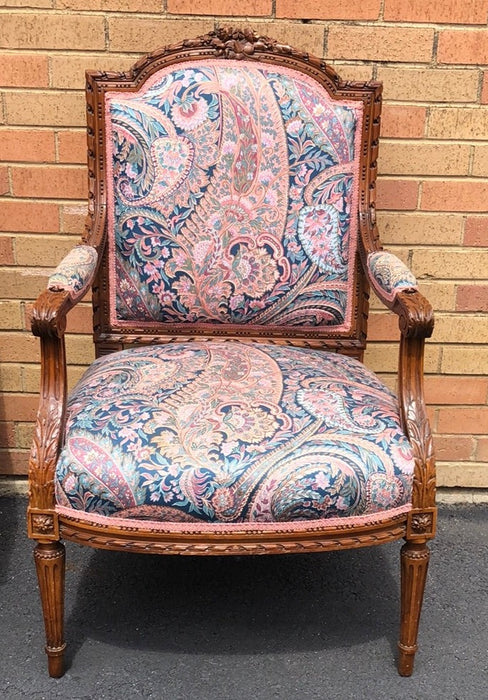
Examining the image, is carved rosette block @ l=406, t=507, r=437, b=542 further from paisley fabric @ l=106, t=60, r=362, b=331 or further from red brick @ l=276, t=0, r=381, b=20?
red brick @ l=276, t=0, r=381, b=20

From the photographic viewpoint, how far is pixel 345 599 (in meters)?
1.82

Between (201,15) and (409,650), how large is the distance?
1.66 meters

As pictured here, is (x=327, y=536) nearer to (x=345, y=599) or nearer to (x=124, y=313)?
(x=345, y=599)

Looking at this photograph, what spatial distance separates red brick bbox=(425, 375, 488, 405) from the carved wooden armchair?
0.48 m

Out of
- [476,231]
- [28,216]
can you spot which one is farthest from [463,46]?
[28,216]

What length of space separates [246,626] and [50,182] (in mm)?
1314

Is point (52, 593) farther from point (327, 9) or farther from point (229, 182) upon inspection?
point (327, 9)

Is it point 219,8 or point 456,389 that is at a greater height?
point 219,8

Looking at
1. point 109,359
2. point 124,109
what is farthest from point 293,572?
point 124,109

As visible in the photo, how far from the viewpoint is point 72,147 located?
201 cm

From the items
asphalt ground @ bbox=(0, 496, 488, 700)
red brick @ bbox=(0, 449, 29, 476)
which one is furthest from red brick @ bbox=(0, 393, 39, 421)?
asphalt ground @ bbox=(0, 496, 488, 700)

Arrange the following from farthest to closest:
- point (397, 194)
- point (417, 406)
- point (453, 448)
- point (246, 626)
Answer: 1. point (453, 448)
2. point (397, 194)
3. point (246, 626)
4. point (417, 406)

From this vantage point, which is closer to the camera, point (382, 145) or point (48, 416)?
point (48, 416)

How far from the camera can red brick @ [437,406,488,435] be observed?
7.38ft
